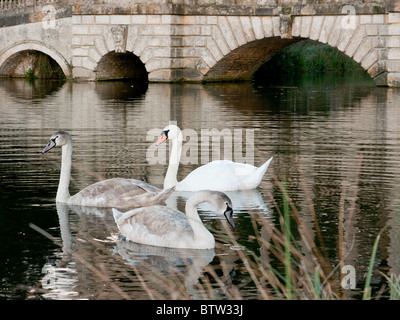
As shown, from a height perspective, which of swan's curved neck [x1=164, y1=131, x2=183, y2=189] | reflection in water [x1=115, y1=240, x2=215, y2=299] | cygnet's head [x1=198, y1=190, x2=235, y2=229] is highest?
swan's curved neck [x1=164, y1=131, x2=183, y2=189]

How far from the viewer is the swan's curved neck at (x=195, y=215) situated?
6.88 meters

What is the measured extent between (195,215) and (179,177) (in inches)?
136

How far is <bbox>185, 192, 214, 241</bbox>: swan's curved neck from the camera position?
22.6 ft

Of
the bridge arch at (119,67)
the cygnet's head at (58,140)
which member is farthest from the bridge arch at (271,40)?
the cygnet's head at (58,140)

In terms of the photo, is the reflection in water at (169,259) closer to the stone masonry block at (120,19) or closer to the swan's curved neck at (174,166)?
the swan's curved neck at (174,166)

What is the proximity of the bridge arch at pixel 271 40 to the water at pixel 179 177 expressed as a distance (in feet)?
8.74

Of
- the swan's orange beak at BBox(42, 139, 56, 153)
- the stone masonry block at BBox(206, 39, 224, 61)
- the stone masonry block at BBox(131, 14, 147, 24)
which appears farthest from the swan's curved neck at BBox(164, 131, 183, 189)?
the stone masonry block at BBox(131, 14, 147, 24)

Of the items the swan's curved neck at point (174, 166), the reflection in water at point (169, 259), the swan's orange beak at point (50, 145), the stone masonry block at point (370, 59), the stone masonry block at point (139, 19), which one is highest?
the stone masonry block at point (139, 19)

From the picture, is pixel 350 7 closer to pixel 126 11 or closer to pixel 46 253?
pixel 126 11

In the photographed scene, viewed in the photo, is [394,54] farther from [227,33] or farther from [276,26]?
[227,33]

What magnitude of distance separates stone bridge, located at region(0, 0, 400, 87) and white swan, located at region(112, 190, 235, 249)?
17.4 metres

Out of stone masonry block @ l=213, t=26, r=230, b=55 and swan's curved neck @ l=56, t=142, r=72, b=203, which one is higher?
stone masonry block @ l=213, t=26, r=230, b=55

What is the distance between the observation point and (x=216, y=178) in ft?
30.9

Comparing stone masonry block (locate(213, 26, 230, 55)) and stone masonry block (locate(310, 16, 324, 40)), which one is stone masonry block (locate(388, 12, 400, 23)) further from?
stone masonry block (locate(213, 26, 230, 55))
